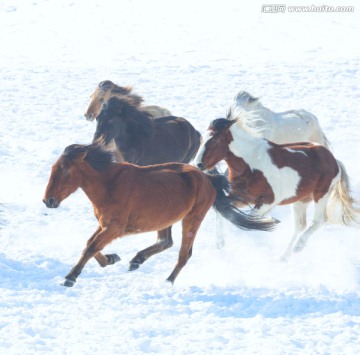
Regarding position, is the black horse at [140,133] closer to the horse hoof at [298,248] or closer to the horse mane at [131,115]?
the horse mane at [131,115]

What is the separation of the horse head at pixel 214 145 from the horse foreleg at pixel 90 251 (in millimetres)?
1551

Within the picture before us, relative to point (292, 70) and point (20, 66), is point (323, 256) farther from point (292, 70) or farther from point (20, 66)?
point (20, 66)

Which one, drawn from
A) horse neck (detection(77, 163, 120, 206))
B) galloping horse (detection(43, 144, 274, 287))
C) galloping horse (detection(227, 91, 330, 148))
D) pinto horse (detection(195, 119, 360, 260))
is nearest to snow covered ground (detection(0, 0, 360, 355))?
galloping horse (detection(43, 144, 274, 287))

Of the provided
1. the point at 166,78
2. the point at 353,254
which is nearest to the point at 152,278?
the point at 353,254

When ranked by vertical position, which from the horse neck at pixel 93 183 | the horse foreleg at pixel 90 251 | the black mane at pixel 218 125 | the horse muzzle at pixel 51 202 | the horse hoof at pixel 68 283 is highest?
the black mane at pixel 218 125

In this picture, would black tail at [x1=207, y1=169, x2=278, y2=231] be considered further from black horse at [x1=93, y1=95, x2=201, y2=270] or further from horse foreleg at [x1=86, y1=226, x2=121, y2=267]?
black horse at [x1=93, y1=95, x2=201, y2=270]

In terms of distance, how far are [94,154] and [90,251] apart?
94 centimetres

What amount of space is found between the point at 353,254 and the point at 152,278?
251 centimetres

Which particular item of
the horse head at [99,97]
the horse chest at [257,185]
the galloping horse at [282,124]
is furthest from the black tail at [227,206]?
the horse head at [99,97]

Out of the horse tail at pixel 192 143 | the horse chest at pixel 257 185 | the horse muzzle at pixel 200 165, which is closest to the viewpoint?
the horse muzzle at pixel 200 165

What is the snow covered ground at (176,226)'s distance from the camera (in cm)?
713

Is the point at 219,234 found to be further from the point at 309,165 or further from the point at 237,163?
the point at 309,165

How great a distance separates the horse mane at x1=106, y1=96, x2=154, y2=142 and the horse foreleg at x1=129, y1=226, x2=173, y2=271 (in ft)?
7.67

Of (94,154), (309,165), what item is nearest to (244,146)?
(309,165)
